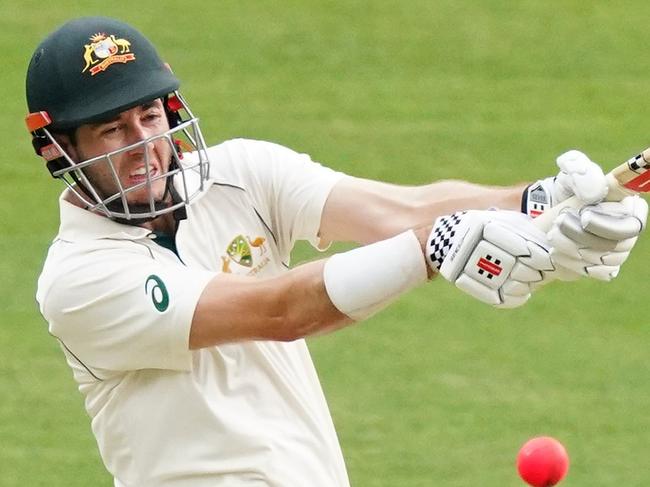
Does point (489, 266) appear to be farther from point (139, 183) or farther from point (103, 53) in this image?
point (103, 53)

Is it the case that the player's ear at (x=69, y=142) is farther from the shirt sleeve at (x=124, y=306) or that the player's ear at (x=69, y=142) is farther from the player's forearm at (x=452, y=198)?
the player's forearm at (x=452, y=198)

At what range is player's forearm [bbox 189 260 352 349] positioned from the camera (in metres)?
5.70

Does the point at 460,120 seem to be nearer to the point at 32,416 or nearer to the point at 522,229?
the point at 32,416

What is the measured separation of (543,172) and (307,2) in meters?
2.83

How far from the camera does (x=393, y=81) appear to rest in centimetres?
1329

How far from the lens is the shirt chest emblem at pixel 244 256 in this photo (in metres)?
6.25

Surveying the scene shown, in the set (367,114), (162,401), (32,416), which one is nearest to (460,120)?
(367,114)

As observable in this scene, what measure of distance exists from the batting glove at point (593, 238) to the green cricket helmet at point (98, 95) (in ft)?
4.66

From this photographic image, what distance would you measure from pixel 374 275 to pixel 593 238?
0.69m

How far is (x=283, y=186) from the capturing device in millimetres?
A: 6383

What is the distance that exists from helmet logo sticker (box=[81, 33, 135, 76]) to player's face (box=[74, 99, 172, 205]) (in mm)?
172

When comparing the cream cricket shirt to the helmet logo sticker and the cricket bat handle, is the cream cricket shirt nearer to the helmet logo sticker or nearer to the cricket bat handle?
the helmet logo sticker

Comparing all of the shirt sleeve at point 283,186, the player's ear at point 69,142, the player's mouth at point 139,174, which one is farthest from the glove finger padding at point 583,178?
the player's ear at point 69,142

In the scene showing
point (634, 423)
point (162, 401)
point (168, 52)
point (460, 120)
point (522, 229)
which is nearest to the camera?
point (522, 229)
